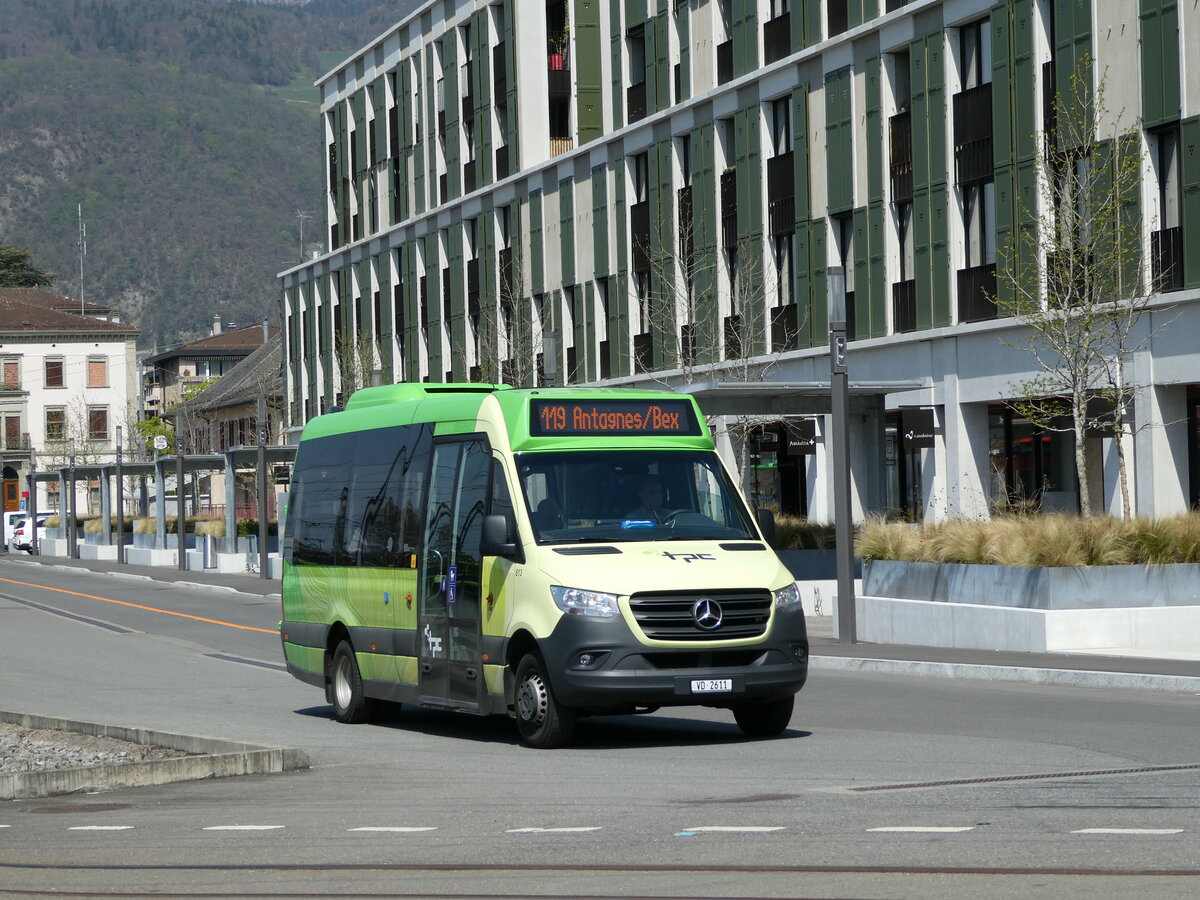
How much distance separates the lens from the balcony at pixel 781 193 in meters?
44.2

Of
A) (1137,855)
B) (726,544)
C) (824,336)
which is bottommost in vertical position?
(1137,855)

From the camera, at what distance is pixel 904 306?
40031 millimetres

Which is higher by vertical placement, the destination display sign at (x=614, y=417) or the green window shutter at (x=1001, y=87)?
the green window shutter at (x=1001, y=87)

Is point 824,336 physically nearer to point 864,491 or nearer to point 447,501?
point 864,491

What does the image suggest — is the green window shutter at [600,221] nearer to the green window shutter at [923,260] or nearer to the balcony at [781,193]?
the balcony at [781,193]

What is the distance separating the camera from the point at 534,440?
14180 millimetres

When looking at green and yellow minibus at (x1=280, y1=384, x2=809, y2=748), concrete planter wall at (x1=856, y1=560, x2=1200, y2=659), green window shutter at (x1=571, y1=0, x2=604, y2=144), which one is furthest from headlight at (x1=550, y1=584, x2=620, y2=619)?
green window shutter at (x1=571, y1=0, x2=604, y2=144)

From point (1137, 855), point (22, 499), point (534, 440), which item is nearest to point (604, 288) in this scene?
point (534, 440)

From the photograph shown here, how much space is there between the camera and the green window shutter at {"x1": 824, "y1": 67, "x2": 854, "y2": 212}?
4181 centimetres

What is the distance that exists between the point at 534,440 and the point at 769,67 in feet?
103

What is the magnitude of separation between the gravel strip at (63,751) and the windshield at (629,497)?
10.1 ft

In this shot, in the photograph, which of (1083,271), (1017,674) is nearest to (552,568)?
(1017,674)

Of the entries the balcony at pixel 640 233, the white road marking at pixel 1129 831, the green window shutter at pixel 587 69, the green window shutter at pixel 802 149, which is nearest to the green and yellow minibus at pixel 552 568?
the white road marking at pixel 1129 831

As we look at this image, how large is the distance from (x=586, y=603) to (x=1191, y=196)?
70.3 feet
